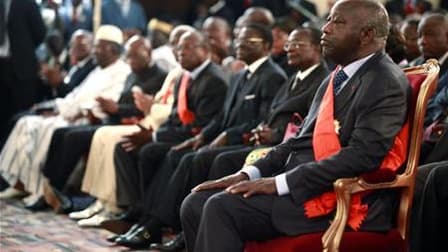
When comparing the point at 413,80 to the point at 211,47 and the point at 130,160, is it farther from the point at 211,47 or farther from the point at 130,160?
the point at 211,47

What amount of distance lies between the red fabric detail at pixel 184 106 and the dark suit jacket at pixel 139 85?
636mm

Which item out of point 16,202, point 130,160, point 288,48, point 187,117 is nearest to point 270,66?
Result: point 288,48

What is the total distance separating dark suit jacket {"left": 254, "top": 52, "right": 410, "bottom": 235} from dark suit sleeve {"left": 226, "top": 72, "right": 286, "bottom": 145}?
187 centimetres

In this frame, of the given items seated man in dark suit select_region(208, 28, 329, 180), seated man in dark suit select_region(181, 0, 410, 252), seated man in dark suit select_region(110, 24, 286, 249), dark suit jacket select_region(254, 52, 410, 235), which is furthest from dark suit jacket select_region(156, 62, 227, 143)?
dark suit jacket select_region(254, 52, 410, 235)

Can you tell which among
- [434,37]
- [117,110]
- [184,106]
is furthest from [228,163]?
[117,110]

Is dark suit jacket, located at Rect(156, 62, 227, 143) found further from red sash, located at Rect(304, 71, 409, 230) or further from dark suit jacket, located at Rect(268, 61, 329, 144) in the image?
red sash, located at Rect(304, 71, 409, 230)

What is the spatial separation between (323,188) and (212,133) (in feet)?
7.57

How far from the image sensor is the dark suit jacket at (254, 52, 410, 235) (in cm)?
346

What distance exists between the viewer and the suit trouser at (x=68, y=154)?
6695mm

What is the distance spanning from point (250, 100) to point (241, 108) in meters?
0.09

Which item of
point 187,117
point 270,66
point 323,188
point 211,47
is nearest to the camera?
point 323,188

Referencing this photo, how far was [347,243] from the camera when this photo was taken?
11.6 feet

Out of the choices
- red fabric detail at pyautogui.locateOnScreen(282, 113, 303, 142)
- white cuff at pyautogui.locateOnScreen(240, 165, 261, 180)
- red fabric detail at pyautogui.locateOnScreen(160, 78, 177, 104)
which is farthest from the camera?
red fabric detail at pyautogui.locateOnScreen(160, 78, 177, 104)

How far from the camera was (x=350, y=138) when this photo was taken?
3553mm
